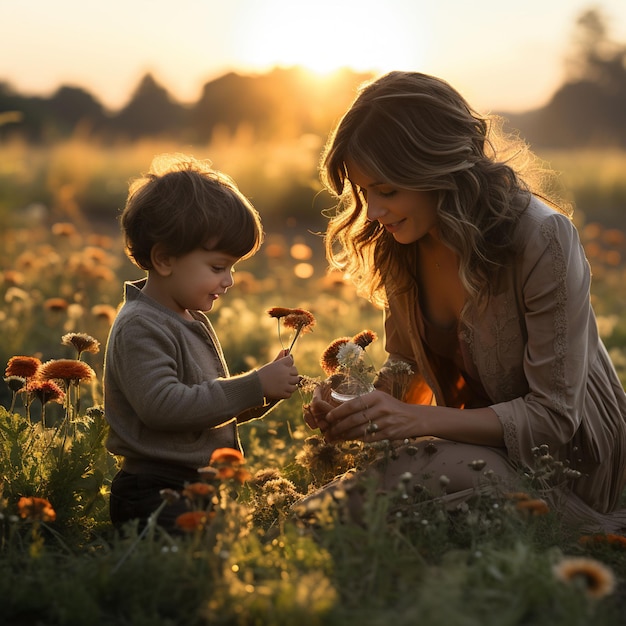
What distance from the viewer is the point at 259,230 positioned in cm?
307

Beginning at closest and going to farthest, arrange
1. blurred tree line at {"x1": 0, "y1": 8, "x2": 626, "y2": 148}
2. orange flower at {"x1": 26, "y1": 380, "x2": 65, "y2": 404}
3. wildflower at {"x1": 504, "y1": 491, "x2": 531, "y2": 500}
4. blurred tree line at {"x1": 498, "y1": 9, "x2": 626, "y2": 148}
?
1. wildflower at {"x1": 504, "y1": 491, "x2": 531, "y2": 500}
2. orange flower at {"x1": 26, "y1": 380, "x2": 65, "y2": 404}
3. blurred tree line at {"x1": 0, "y1": 8, "x2": 626, "y2": 148}
4. blurred tree line at {"x1": 498, "y1": 9, "x2": 626, "y2": 148}

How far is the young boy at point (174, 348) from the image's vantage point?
283cm

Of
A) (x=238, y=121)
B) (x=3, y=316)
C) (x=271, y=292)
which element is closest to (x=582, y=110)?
(x=238, y=121)

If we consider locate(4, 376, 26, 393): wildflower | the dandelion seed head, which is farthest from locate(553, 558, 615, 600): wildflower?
locate(4, 376, 26, 393): wildflower

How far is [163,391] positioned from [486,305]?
4.12ft

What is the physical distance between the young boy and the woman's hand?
207 millimetres

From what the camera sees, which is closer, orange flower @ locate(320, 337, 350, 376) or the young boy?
the young boy

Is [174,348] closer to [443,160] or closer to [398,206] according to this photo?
[398,206]

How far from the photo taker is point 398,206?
3.15 m

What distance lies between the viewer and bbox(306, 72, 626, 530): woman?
9.99 feet

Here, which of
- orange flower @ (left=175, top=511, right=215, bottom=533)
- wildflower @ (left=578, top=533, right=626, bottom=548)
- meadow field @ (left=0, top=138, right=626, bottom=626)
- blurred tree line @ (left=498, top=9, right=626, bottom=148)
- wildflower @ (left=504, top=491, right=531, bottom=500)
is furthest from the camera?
blurred tree line @ (left=498, top=9, right=626, bottom=148)

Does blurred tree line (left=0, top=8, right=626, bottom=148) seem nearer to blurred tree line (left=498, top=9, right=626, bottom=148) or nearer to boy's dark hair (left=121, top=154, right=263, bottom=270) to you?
blurred tree line (left=498, top=9, right=626, bottom=148)

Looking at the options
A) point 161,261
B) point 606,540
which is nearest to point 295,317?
point 161,261

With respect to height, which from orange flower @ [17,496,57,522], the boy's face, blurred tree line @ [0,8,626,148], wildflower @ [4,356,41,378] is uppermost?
the boy's face
